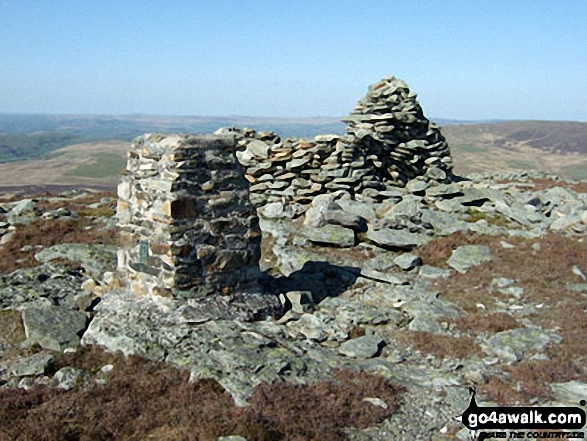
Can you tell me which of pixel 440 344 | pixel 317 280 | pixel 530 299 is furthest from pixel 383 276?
pixel 440 344

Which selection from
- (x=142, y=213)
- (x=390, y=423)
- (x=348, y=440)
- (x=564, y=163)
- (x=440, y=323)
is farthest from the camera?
(x=564, y=163)

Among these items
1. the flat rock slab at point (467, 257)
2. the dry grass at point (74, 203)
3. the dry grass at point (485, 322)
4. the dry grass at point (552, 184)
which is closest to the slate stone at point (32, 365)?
the dry grass at point (485, 322)

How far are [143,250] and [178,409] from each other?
13.9ft

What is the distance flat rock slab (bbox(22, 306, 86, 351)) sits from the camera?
31.2ft

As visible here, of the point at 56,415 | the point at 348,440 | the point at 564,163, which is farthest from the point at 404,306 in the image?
the point at 564,163

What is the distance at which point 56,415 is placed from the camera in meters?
6.98

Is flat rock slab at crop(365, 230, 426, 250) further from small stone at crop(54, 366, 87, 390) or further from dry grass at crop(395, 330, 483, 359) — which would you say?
small stone at crop(54, 366, 87, 390)

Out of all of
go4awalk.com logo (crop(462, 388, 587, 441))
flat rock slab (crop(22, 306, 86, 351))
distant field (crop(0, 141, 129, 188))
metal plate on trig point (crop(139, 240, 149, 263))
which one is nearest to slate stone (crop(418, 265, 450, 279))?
go4awalk.com logo (crop(462, 388, 587, 441))

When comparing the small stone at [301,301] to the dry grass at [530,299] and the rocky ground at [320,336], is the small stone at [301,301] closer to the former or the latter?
the rocky ground at [320,336]

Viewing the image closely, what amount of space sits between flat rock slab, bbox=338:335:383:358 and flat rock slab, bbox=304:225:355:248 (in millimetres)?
6212

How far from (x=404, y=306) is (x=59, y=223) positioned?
546 inches

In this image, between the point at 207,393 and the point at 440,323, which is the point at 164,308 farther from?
the point at 440,323

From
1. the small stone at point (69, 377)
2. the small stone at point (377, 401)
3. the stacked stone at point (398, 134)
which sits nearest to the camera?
the small stone at point (377, 401)

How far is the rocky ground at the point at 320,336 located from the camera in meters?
7.32
